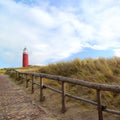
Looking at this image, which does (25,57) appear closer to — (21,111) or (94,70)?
(94,70)

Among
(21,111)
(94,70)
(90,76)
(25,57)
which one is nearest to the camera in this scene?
Answer: (21,111)

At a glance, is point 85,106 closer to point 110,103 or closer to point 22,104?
point 110,103

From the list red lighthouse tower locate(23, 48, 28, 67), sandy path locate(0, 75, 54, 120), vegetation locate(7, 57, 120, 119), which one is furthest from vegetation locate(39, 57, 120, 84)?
red lighthouse tower locate(23, 48, 28, 67)

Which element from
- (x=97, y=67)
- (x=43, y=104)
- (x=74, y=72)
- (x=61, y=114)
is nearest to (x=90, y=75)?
(x=97, y=67)

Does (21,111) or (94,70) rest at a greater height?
(94,70)

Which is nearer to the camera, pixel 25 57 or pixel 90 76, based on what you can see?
pixel 90 76

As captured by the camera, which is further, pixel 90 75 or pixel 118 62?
pixel 118 62

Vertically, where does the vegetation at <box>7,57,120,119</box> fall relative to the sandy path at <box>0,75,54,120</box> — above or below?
above

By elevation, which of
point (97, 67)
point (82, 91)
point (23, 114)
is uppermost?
point (97, 67)

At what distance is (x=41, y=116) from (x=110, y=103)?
2.19m

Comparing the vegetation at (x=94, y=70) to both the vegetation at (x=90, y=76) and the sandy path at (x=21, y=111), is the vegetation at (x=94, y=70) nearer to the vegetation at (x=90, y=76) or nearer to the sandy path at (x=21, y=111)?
the vegetation at (x=90, y=76)

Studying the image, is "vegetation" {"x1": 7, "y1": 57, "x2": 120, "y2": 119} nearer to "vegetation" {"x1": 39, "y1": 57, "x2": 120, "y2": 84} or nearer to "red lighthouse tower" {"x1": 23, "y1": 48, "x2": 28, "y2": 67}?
"vegetation" {"x1": 39, "y1": 57, "x2": 120, "y2": 84}

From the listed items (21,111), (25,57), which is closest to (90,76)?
(21,111)

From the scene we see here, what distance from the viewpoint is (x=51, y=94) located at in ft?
30.3
